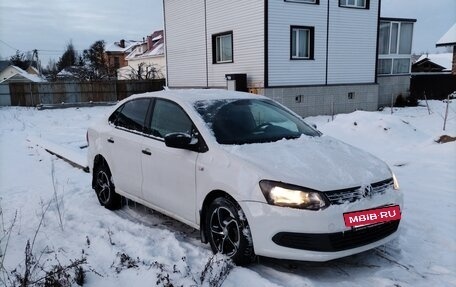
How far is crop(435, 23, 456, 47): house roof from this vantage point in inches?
1053

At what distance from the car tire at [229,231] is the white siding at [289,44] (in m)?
13.6

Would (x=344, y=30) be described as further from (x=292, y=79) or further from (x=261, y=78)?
(x=261, y=78)

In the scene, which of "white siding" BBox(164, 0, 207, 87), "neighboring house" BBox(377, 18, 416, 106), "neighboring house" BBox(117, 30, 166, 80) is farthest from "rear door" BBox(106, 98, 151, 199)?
"neighboring house" BBox(117, 30, 166, 80)

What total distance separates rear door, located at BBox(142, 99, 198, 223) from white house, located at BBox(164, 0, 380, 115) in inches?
486

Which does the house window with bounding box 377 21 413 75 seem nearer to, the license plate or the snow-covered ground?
the snow-covered ground

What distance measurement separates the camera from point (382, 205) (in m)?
3.56

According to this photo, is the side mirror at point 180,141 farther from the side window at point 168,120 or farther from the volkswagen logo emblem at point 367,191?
the volkswagen logo emblem at point 367,191

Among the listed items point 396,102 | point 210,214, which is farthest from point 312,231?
point 396,102

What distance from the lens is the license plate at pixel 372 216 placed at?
3.32 m

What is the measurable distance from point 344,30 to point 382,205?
54.4 feet

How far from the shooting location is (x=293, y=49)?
17.5 metres

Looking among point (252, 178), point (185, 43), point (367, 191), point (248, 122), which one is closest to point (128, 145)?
point (248, 122)

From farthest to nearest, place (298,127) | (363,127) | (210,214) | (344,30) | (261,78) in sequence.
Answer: (344,30)
(261,78)
(363,127)
(298,127)
(210,214)

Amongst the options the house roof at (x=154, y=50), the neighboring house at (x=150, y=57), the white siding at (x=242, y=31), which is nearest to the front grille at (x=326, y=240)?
the white siding at (x=242, y=31)
